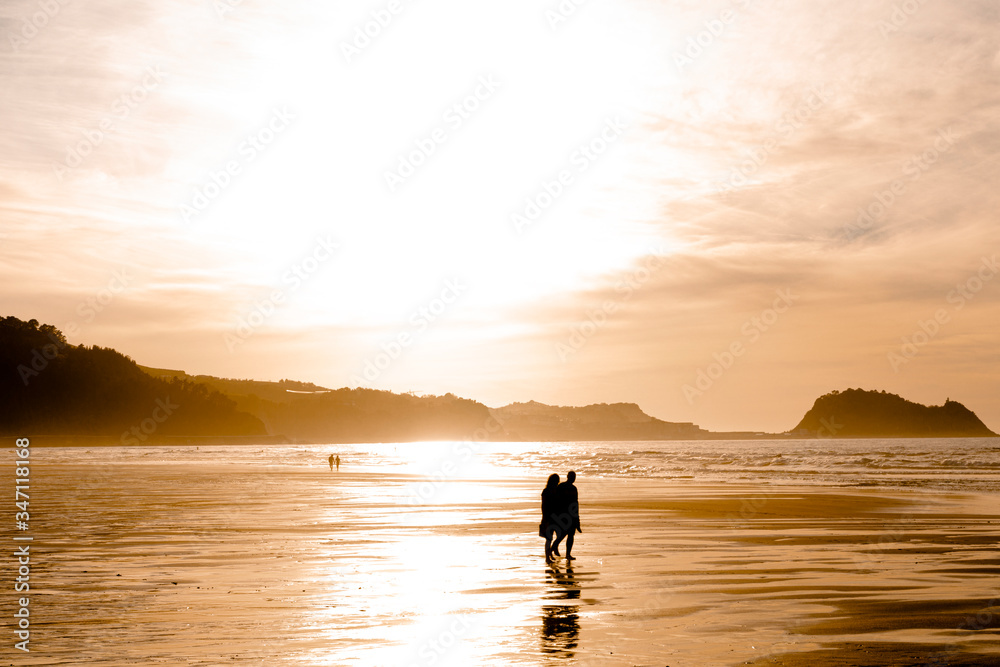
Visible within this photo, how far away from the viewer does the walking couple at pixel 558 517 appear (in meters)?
19.3

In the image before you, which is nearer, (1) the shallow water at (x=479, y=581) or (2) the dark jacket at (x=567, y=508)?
(1) the shallow water at (x=479, y=581)

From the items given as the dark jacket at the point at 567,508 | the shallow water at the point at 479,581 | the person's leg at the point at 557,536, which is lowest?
the shallow water at the point at 479,581

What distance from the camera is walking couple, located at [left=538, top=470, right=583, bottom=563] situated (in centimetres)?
1931

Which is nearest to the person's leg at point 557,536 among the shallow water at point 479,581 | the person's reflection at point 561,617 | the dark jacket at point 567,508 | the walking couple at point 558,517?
the walking couple at point 558,517

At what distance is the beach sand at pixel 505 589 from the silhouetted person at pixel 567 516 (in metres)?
0.81

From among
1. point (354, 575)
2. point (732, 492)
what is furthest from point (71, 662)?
point (732, 492)

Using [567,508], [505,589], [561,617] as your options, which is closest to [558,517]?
[567,508]

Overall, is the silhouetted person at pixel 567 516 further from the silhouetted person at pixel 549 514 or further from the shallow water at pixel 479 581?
the shallow water at pixel 479 581

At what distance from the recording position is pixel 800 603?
1422 cm

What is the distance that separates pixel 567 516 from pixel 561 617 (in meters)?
6.72

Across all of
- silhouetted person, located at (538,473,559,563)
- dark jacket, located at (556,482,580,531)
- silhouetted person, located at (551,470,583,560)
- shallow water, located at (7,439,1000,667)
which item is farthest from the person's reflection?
dark jacket, located at (556,482,580,531)

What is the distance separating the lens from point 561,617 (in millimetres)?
12977

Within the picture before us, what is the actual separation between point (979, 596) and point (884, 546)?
7.10 meters

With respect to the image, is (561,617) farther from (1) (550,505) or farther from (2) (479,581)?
(1) (550,505)
